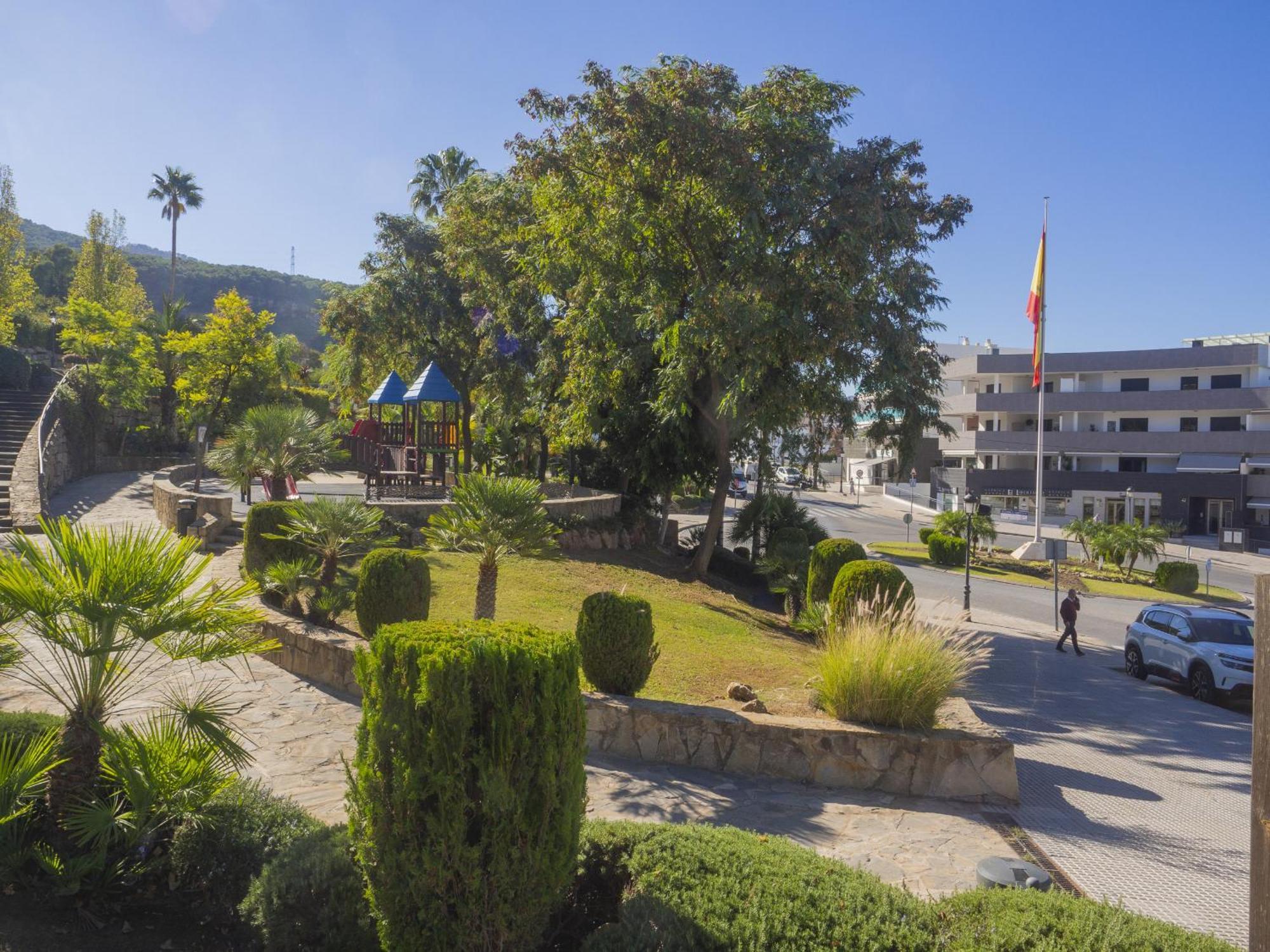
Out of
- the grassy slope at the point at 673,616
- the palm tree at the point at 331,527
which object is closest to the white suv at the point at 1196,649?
the grassy slope at the point at 673,616

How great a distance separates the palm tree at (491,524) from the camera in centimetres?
939

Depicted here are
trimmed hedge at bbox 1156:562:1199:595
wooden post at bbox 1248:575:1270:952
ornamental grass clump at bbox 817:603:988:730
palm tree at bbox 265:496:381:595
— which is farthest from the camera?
trimmed hedge at bbox 1156:562:1199:595

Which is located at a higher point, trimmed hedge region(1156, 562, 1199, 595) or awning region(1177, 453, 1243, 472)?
awning region(1177, 453, 1243, 472)

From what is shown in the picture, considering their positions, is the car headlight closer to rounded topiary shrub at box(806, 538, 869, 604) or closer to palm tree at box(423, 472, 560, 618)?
rounded topiary shrub at box(806, 538, 869, 604)

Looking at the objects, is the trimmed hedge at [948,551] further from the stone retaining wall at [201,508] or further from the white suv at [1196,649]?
the stone retaining wall at [201,508]

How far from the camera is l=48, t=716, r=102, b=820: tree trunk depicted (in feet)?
15.5

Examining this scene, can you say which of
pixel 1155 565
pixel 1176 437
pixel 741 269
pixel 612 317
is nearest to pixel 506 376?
pixel 612 317

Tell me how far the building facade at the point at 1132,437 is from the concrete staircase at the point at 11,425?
42414 mm

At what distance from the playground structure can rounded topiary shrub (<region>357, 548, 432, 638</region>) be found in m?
9.89

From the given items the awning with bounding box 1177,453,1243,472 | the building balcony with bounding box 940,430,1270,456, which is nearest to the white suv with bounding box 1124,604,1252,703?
the building balcony with bounding box 940,430,1270,456

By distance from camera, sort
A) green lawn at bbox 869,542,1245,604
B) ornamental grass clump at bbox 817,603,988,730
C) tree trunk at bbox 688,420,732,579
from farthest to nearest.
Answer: green lawn at bbox 869,542,1245,604 → tree trunk at bbox 688,420,732,579 → ornamental grass clump at bbox 817,603,988,730

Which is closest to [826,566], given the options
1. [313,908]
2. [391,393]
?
[391,393]

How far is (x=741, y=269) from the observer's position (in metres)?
16.3

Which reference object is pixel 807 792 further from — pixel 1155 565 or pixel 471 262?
pixel 1155 565
